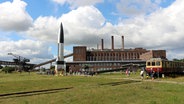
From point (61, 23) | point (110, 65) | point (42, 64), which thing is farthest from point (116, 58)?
point (61, 23)

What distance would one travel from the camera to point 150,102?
15.2 meters

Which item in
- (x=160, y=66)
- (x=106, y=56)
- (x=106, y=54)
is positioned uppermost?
(x=106, y=54)

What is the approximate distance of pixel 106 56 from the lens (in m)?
172

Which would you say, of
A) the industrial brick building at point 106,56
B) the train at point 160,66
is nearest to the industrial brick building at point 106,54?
the industrial brick building at point 106,56

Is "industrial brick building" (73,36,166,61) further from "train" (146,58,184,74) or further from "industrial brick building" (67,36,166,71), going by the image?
"train" (146,58,184,74)

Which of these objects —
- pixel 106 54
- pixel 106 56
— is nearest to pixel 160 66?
pixel 106 54

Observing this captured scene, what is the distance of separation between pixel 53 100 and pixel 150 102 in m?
5.92

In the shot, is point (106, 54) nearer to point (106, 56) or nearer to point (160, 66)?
point (106, 56)

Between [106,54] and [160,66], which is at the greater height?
[106,54]

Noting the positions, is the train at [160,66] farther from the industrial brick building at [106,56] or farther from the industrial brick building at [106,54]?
the industrial brick building at [106,54]

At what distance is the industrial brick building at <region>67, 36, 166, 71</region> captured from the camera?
5974 inches

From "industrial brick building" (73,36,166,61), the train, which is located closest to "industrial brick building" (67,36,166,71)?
"industrial brick building" (73,36,166,61)

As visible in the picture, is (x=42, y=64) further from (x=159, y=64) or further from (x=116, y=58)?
(x=159, y=64)

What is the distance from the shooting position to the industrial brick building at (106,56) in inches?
5974
